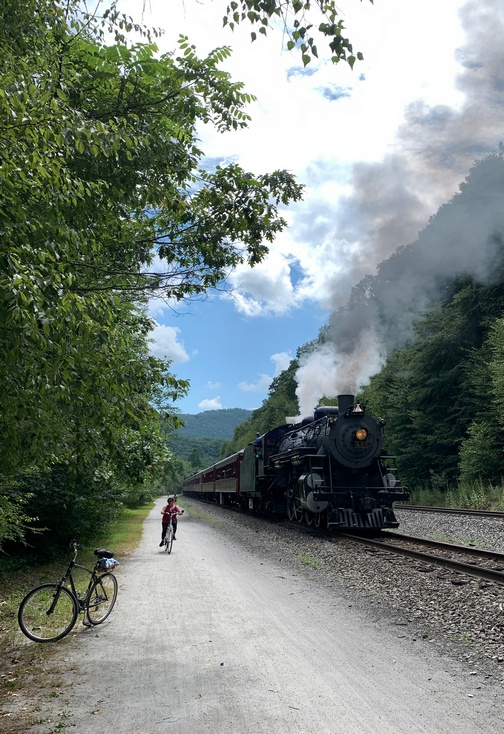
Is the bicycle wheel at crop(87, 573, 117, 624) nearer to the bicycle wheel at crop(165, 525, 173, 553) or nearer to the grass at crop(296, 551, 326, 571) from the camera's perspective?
the grass at crop(296, 551, 326, 571)

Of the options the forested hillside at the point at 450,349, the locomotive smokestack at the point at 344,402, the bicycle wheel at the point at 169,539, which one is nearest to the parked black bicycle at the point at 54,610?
the bicycle wheel at the point at 169,539

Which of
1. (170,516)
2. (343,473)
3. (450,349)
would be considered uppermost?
(450,349)

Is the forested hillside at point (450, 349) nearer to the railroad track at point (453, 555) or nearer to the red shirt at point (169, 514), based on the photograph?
the railroad track at point (453, 555)

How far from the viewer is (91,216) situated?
5812mm

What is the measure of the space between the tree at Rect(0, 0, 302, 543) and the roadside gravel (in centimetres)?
405

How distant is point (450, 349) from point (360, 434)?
1032 inches

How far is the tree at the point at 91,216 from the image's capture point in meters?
3.80

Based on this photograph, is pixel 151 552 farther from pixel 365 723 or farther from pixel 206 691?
pixel 365 723

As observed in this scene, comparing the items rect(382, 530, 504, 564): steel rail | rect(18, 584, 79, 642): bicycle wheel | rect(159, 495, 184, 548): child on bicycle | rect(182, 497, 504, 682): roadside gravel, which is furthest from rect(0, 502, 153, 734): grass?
rect(382, 530, 504, 564): steel rail

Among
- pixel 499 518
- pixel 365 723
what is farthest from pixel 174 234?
pixel 499 518

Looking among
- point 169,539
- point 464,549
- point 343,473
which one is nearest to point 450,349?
point 343,473

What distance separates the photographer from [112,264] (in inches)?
279

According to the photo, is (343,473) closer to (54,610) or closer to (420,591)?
(420,591)

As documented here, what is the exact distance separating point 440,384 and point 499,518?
20.5 m
